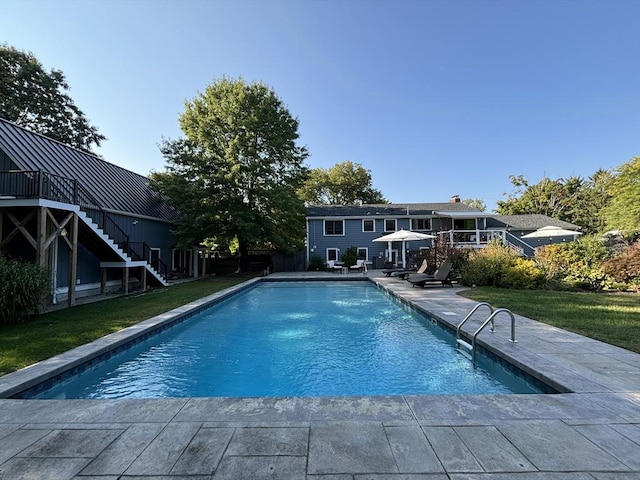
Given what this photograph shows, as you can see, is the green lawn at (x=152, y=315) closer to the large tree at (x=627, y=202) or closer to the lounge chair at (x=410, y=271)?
the lounge chair at (x=410, y=271)

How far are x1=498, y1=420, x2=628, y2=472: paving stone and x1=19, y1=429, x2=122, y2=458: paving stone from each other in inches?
128

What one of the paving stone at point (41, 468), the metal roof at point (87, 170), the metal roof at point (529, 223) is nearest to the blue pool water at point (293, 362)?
the paving stone at point (41, 468)

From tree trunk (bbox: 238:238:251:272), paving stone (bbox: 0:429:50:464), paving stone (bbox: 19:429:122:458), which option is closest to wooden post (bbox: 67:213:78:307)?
paving stone (bbox: 0:429:50:464)

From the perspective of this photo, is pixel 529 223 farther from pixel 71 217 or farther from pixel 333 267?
pixel 71 217

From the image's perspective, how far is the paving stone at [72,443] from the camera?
237 centimetres

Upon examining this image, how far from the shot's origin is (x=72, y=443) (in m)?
2.51

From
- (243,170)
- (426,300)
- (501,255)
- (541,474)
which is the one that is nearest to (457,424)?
(541,474)

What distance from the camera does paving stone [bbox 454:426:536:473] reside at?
2.15 metres

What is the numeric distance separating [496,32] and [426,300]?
489 inches

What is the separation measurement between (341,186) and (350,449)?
37.8 m

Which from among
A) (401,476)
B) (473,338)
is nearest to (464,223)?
(473,338)

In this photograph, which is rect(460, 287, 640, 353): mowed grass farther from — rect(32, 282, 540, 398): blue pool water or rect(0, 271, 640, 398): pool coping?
rect(32, 282, 540, 398): blue pool water

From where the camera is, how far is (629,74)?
15109 millimetres

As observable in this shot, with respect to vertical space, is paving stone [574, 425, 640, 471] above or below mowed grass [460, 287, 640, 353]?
below
